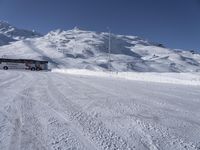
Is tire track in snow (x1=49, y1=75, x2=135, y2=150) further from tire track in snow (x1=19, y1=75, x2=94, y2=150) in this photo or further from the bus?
the bus

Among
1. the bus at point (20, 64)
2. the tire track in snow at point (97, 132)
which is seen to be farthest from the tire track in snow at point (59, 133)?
the bus at point (20, 64)

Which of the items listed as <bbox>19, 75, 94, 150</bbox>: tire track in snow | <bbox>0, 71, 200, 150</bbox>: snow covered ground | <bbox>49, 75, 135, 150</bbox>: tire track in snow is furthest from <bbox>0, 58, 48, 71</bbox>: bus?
Result: <bbox>49, 75, 135, 150</bbox>: tire track in snow

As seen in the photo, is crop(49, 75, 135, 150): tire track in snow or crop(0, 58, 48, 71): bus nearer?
crop(49, 75, 135, 150): tire track in snow

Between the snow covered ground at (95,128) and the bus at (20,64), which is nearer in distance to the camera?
the snow covered ground at (95,128)

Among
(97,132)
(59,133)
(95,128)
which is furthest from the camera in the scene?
(95,128)

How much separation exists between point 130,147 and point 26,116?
309cm

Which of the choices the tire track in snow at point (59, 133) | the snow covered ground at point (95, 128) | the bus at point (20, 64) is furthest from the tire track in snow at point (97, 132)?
the bus at point (20, 64)

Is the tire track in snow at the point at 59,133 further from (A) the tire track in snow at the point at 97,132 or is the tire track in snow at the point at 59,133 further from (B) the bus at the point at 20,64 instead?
(B) the bus at the point at 20,64

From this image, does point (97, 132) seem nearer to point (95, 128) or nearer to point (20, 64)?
point (95, 128)

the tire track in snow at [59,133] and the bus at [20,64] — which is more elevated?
the bus at [20,64]

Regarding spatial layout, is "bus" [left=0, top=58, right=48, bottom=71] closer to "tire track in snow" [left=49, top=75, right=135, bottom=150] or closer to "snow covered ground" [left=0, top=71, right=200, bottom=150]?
"snow covered ground" [left=0, top=71, right=200, bottom=150]

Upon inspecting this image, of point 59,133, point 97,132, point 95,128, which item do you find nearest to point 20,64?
point 95,128

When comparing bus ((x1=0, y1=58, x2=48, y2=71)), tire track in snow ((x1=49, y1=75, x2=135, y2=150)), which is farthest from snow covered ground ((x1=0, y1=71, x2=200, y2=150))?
bus ((x1=0, y1=58, x2=48, y2=71))

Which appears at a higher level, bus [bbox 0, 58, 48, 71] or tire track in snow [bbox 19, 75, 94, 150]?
bus [bbox 0, 58, 48, 71]
